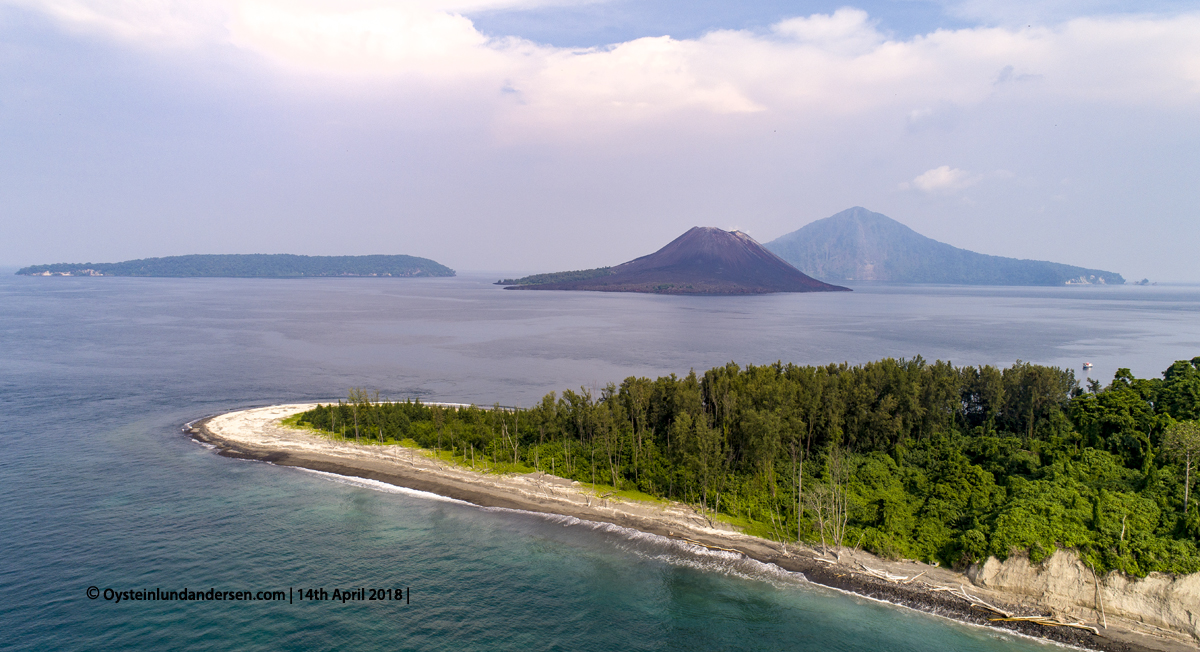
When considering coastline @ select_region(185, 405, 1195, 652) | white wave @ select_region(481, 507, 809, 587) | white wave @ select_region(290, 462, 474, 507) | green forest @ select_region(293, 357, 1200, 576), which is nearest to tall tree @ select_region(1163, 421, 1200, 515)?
green forest @ select_region(293, 357, 1200, 576)

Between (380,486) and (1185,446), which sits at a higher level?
(1185,446)

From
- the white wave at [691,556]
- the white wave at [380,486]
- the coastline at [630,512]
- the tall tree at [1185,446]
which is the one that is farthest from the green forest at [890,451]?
the white wave at [380,486]

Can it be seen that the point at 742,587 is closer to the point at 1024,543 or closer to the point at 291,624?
the point at 1024,543

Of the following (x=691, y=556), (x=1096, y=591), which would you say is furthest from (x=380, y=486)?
(x=1096, y=591)

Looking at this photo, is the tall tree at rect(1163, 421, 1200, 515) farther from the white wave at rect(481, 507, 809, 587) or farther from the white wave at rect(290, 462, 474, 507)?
the white wave at rect(290, 462, 474, 507)

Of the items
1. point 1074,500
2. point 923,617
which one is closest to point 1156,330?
point 1074,500

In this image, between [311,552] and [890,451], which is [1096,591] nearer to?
[890,451]
